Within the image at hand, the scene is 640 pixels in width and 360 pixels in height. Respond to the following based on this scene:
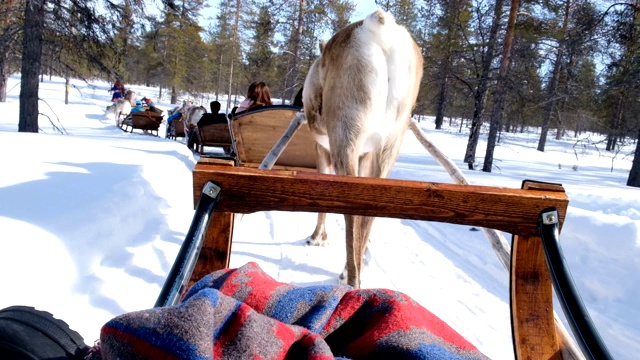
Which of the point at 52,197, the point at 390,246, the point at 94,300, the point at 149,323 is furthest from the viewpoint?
the point at 390,246

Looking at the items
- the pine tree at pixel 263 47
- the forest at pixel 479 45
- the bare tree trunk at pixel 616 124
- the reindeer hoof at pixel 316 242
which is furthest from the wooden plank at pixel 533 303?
the pine tree at pixel 263 47

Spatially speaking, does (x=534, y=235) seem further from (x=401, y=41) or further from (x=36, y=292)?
(x=36, y=292)

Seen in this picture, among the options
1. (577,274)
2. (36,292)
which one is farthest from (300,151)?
(36,292)

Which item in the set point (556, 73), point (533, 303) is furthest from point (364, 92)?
point (556, 73)

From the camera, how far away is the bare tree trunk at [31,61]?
1004 centimetres

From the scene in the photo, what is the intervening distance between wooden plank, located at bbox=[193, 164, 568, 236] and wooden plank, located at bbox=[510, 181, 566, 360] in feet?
0.24

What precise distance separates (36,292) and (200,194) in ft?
5.19

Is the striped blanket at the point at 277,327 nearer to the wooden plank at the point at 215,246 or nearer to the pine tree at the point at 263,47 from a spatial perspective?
the wooden plank at the point at 215,246

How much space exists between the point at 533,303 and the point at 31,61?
12.5 meters

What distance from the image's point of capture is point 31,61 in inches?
409

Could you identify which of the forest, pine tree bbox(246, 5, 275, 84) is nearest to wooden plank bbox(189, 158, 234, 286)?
the forest

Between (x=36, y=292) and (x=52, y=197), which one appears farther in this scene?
(x=52, y=197)

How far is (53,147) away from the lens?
6352mm

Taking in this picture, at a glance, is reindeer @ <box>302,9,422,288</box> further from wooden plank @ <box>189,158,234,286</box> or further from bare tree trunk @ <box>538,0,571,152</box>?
bare tree trunk @ <box>538,0,571,152</box>
